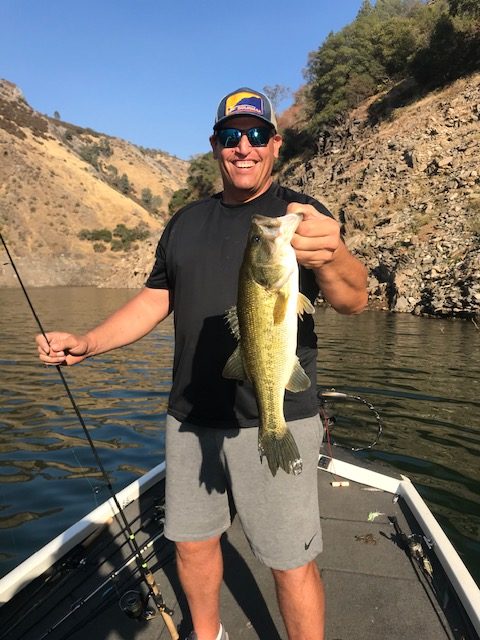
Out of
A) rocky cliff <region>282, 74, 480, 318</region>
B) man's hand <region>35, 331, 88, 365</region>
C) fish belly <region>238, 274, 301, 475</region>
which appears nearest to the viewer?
fish belly <region>238, 274, 301, 475</region>

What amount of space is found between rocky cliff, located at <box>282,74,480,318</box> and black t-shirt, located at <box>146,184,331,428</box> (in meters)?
23.0

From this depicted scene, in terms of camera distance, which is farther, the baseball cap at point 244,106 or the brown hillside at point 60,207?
the brown hillside at point 60,207

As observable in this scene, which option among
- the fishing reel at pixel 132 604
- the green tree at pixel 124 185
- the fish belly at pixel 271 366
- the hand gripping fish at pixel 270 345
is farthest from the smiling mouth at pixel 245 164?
the green tree at pixel 124 185

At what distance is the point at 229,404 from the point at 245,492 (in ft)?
1.61

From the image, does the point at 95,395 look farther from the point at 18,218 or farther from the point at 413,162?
the point at 18,218

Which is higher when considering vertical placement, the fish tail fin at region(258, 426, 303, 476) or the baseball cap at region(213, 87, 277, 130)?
the baseball cap at region(213, 87, 277, 130)

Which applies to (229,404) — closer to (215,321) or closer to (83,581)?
(215,321)

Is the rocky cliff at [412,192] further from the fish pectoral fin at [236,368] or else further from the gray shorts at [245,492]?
the fish pectoral fin at [236,368]

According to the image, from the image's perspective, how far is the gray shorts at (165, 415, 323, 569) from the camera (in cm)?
267

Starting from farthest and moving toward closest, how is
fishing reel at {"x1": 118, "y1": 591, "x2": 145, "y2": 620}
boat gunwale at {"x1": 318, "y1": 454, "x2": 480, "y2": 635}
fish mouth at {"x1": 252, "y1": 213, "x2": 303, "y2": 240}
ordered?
1. fishing reel at {"x1": 118, "y1": 591, "x2": 145, "y2": 620}
2. boat gunwale at {"x1": 318, "y1": 454, "x2": 480, "y2": 635}
3. fish mouth at {"x1": 252, "y1": 213, "x2": 303, "y2": 240}

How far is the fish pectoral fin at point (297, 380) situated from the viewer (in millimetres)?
2576

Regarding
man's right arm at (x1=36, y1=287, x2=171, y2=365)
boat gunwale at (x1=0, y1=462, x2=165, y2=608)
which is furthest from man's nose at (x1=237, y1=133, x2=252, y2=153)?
boat gunwale at (x1=0, y1=462, x2=165, y2=608)

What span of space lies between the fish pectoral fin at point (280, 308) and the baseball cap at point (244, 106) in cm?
121

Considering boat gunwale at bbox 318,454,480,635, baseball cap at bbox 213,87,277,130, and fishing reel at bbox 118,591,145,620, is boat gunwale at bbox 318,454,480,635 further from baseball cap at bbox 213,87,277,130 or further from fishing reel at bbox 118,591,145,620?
baseball cap at bbox 213,87,277,130
